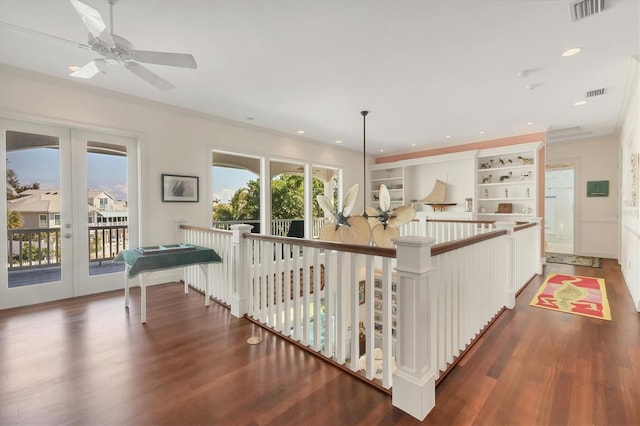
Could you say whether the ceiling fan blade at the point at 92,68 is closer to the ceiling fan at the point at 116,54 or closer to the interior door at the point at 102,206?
the ceiling fan at the point at 116,54

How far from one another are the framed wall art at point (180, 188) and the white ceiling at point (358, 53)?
1.12 meters

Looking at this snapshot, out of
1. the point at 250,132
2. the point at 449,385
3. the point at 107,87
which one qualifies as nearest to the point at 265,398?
the point at 449,385

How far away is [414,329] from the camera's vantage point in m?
1.65

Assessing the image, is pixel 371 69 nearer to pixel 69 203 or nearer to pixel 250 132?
pixel 250 132

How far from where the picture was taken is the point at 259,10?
2.27 metres

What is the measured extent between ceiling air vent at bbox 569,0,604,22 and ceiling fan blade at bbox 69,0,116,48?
3.28 metres

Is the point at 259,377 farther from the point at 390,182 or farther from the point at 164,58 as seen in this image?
the point at 390,182

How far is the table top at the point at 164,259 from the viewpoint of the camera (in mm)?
2879

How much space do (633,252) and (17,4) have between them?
6.80m

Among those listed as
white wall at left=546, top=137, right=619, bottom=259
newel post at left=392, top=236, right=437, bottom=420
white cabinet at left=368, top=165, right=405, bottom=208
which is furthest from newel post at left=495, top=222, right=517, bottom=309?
white wall at left=546, top=137, right=619, bottom=259

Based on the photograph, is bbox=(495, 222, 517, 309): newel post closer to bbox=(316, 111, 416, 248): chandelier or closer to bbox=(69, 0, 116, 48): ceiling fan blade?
bbox=(316, 111, 416, 248): chandelier

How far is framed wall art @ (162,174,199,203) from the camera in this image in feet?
14.4

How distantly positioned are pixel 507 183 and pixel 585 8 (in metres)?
4.77

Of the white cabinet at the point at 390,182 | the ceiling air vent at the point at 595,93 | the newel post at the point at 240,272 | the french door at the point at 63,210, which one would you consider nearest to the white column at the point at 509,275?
the ceiling air vent at the point at 595,93
